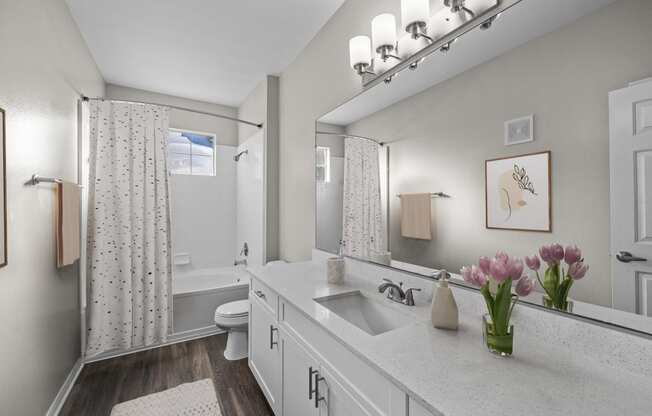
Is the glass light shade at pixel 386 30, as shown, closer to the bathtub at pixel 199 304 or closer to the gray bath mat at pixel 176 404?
the gray bath mat at pixel 176 404

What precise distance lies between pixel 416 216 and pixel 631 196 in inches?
29.4

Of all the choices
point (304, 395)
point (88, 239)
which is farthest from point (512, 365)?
point (88, 239)

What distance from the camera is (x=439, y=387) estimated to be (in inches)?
26.9

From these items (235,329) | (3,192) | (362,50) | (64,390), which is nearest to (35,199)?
(3,192)

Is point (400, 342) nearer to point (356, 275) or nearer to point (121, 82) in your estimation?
point (356, 275)

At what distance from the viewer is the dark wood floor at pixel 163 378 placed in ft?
6.07

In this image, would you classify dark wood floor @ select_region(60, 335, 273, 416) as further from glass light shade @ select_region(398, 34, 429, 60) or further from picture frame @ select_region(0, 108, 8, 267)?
glass light shade @ select_region(398, 34, 429, 60)

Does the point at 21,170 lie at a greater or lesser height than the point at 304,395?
greater

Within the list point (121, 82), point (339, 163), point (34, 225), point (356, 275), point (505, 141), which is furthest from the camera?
point (121, 82)

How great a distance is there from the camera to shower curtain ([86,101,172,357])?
2.35 metres

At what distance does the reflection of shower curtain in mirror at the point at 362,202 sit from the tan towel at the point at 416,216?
0.55 ft

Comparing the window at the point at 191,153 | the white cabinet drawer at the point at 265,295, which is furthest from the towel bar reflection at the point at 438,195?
the window at the point at 191,153

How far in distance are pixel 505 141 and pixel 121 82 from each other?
391 cm

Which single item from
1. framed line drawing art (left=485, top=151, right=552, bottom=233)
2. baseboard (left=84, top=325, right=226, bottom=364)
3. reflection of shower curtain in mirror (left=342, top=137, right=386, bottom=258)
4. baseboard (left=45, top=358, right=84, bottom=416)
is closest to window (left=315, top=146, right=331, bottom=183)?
reflection of shower curtain in mirror (left=342, top=137, right=386, bottom=258)
